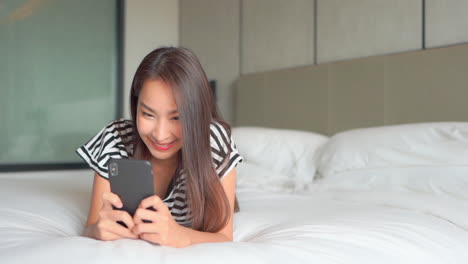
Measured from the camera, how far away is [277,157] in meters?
1.96

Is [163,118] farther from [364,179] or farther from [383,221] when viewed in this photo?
[364,179]

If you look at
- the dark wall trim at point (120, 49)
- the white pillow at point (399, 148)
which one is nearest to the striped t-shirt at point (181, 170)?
the white pillow at point (399, 148)

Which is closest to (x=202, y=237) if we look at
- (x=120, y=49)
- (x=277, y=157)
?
(x=277, y=157)

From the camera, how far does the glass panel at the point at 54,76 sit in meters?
2.87

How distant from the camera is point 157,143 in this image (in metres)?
0.91

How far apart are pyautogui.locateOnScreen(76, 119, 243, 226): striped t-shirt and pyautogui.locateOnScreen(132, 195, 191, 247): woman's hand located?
21cm

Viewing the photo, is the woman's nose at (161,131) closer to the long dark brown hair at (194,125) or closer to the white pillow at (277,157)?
the long dark brown hair at (194,125)

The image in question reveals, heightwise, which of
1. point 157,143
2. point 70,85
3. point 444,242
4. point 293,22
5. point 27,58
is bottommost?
point 444,242

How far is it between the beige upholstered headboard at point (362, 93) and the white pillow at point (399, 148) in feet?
0.86

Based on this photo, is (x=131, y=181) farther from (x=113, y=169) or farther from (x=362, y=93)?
(x=362, y=93)

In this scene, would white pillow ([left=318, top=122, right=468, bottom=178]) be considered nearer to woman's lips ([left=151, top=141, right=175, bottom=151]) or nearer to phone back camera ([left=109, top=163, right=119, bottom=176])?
woman's lips ([left=151, top=141, right=175, bottom=151])

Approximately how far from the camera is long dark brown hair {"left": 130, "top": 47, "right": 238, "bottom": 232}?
85cm

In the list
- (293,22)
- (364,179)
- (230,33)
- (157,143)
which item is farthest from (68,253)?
(230,33)

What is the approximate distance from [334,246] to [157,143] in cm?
45
